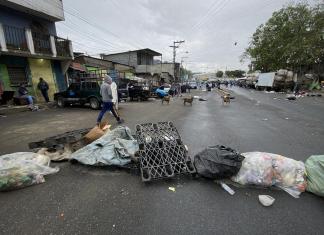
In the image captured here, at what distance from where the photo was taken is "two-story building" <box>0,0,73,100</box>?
39.3ft

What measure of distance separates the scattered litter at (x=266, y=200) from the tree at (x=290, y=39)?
109 feet

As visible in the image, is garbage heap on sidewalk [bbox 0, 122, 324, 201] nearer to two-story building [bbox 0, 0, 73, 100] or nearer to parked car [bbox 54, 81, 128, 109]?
parked car [bbox 54, 81, 128, 109]

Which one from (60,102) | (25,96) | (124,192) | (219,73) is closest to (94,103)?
(60,102)

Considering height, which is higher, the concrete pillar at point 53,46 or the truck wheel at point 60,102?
the concrete pillar at point 53,46

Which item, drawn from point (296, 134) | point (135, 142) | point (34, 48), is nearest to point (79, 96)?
point (34, 48)

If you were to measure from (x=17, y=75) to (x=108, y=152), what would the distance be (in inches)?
525

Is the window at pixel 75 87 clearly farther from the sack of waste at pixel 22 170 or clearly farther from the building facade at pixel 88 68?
the sack of waste at pixel 22 170

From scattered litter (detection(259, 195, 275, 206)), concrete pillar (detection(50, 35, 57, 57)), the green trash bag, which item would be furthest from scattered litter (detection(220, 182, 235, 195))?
concrete pillar (detection(50, 35, 57, 57))

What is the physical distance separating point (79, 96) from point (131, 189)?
35.9 feet

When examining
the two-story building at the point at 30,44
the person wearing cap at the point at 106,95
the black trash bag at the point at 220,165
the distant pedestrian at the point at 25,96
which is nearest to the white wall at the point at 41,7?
the two-story building at the point at 30,44

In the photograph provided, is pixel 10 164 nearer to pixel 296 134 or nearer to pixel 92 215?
pixel 92 215

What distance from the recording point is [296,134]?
20.5 ft

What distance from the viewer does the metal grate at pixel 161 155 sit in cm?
337

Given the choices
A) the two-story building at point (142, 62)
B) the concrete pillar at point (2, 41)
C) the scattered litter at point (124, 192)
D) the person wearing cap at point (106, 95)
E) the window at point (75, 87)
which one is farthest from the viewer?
the two-story building at point (142, 62)
